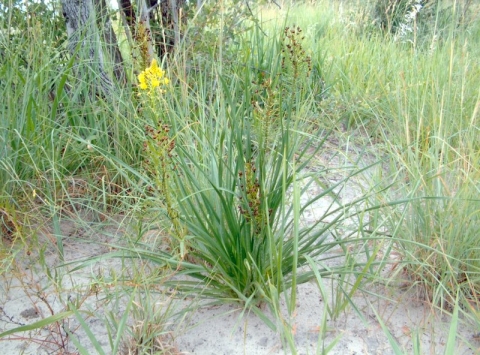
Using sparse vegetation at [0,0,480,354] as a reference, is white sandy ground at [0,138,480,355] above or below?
below

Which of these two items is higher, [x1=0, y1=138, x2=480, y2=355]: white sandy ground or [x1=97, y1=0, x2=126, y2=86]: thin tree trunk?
[x1=97, y1=0, x2=126, y2=86]: thin tree trunk

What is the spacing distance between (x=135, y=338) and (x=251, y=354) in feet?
1.18

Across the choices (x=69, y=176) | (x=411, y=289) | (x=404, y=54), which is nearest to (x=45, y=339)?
(x=69, y=176)

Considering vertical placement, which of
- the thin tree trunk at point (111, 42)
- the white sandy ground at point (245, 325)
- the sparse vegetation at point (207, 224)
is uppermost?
the thin tree trunk at point (111, 42)

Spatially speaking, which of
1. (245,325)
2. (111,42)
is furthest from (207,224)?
(111,42)

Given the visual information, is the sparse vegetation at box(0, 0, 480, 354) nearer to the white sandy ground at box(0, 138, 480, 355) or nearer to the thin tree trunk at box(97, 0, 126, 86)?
the white sandy ground at box(0, 138, 480, 355)

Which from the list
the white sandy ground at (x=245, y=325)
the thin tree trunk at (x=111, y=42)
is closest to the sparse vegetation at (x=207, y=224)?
the white sandy ground at (x=245, y=325)

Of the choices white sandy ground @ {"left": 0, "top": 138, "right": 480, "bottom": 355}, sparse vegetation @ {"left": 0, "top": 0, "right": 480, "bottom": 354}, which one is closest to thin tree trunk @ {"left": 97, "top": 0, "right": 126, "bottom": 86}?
sparse vegetation @ {"left": 0, "top": 0, "right": 480, "bottom": 354}

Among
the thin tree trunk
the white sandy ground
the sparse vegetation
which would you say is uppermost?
the thin tree trunk

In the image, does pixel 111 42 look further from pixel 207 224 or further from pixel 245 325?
pixel 245 325

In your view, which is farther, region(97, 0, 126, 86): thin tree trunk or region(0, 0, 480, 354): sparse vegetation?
region(97, 0, 126, 86): thin tree trunk

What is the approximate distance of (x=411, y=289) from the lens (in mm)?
1816

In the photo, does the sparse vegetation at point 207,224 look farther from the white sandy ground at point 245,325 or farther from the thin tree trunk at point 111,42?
the thin tree trunk at point 111,42

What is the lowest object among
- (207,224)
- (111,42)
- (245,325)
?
(245,325)
